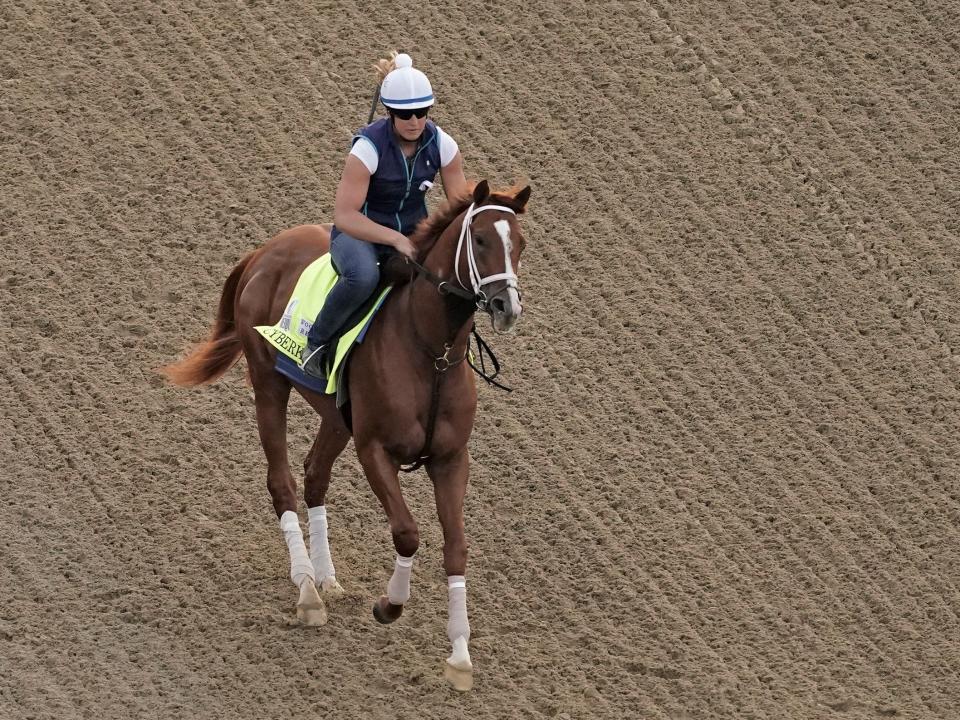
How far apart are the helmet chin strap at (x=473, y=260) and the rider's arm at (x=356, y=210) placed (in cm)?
44

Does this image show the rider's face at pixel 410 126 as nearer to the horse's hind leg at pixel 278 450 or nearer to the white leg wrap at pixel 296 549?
the horse's hind leg at pixel 278 450

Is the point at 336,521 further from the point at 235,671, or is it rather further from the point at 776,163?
the point at 776,163

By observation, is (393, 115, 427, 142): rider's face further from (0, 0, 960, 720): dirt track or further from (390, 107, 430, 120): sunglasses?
(0, 0, 960, 720): dirt track

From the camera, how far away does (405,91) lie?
27.1 ft

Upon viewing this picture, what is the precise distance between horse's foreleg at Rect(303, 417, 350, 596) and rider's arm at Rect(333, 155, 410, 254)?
1464 mm

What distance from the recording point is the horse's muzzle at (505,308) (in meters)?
7.64

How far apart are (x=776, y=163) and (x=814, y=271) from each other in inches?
48.8

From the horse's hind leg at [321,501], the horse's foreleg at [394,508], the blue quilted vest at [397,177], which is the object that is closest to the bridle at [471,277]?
the blue quilted vest at [397,177]

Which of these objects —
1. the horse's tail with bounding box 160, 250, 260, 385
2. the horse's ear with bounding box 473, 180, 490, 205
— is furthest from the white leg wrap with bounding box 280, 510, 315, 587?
the horse's ear with bounding box 473, 180, 490, 205

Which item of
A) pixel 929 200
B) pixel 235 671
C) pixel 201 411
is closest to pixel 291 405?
pixel 201 411

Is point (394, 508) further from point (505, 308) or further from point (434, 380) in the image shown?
point (505, 308)

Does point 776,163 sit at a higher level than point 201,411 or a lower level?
higher

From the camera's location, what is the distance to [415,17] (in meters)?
14.0

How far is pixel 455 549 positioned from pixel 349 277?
58.5 inches
